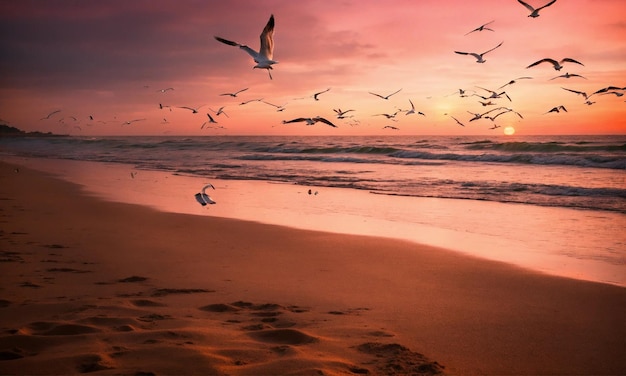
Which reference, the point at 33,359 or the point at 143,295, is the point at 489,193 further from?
the point at 33,359

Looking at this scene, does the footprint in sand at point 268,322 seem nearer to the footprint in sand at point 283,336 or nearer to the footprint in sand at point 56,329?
the footprint in sand at point 283,336

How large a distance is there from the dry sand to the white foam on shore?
106 centimetres

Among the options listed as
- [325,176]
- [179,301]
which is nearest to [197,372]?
[179,301]

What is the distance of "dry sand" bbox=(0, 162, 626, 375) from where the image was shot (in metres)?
4.38

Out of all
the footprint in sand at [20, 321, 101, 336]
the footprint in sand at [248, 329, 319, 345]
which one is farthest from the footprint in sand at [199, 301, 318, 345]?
the footprint in sand at [20, 321, 101, 336]

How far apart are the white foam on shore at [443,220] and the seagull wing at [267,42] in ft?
13.6

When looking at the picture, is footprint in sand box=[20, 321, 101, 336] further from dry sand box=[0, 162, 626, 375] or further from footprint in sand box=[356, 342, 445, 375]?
A: footprint in sand box=[356, 342, 445, 375]

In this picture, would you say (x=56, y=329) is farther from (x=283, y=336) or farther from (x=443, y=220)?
(x=443, y=220)

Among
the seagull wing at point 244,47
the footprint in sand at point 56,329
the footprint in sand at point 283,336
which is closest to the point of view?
the footprint in sand at point 56,329

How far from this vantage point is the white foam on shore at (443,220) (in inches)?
353

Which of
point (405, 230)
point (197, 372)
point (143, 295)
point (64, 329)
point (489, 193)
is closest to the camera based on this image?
point (197, 372)

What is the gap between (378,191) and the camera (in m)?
19.1

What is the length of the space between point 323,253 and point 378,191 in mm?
10359

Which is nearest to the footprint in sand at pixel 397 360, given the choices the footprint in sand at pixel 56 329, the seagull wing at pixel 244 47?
the footprint in sand at pixel 56 329
